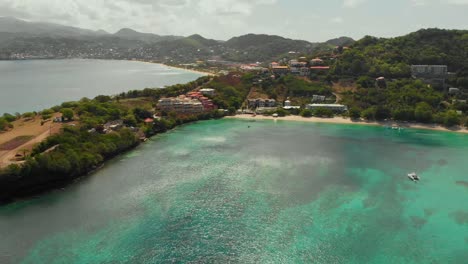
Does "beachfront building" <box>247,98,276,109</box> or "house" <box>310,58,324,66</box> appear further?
"house" <box>310,58,324,66</box>

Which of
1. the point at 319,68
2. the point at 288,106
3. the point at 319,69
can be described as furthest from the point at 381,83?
the point at 288,106

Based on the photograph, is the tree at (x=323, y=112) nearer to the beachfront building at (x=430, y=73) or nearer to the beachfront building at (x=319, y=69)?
the beachfront building at (x=319, y=69)

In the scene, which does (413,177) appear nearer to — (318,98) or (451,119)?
(451,119)

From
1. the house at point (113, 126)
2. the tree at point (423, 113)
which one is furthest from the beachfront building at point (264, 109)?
the house at point (113, 126)

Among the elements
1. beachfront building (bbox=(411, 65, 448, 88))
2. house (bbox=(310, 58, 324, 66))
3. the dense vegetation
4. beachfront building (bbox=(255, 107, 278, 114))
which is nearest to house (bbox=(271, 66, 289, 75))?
house (bbox=(310, 58, 324, 66))

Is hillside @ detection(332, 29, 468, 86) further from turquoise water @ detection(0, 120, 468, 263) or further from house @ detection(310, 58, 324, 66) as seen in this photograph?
turquoise water @ detection(0, 120, 468, 263)
